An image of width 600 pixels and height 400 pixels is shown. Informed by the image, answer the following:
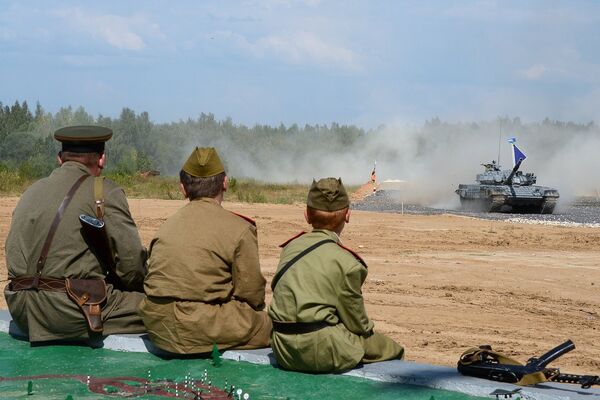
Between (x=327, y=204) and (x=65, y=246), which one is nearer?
(x=327, y=204)

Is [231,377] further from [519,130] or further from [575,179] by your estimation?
[519,130]

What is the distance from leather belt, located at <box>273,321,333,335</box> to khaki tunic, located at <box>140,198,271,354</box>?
43cm

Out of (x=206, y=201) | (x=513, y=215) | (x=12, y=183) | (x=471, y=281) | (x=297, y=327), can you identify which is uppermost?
(x=206, y=201)

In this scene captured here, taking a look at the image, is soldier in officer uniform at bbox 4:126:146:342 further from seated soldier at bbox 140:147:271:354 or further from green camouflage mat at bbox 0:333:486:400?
seated soldier at bbox 140:147:271:354

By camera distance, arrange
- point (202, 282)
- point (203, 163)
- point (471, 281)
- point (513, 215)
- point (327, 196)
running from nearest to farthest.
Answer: point (327, 196)
point (202, 282)
point (203, 163)
point (471, 281)
point (513, 215)

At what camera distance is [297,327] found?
5.58 m

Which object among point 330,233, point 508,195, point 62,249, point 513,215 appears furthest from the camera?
point 508,195

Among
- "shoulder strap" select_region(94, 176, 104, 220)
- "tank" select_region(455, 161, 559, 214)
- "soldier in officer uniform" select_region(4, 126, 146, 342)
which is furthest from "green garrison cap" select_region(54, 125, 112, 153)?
"tank" select_region(455, 161, 559, 214)

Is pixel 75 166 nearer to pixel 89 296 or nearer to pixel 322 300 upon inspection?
pixel 89 296

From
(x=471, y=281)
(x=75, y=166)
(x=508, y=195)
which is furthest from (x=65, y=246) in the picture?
(x=508, y=195)

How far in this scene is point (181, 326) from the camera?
235 inches

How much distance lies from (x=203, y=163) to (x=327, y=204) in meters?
0.80

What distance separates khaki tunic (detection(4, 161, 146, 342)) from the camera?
20.6 feet

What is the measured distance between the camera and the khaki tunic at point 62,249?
628cm
